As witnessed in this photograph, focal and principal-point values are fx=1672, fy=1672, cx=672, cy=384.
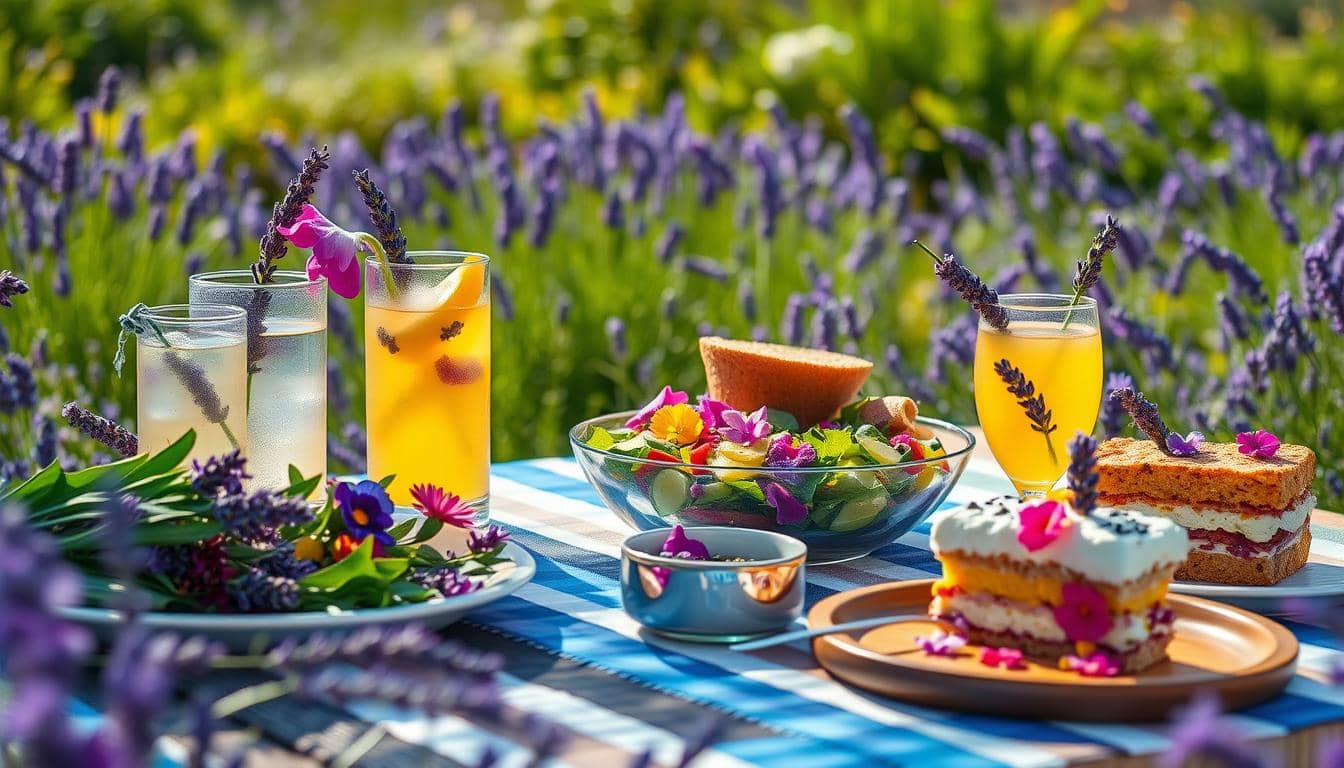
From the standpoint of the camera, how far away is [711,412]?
2.06 meters

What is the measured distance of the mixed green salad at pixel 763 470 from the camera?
185cm

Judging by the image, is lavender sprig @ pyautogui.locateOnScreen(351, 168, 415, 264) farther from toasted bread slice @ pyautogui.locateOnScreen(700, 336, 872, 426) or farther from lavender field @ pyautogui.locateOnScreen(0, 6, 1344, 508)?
→ lavender field @ pyautogui.locateOnScreen(0, 6, 1344, 508)

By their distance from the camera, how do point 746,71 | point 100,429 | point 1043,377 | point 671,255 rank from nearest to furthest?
point 100,429
point 1043,377
point 671,255
point 746,71

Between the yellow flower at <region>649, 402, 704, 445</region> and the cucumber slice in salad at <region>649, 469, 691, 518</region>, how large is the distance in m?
0.10

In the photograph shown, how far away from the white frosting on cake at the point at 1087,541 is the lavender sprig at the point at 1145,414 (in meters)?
0.34

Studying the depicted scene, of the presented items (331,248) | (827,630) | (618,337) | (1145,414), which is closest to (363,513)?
(331,248)

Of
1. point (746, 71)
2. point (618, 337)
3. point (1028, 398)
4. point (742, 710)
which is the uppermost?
point (746, 71)

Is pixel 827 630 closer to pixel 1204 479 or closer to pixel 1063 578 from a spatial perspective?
pixel 1063 578

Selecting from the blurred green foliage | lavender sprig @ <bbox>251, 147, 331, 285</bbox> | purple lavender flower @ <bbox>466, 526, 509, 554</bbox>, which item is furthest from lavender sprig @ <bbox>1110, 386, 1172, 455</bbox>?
the blurred green foliage

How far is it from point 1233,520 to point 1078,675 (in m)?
0.47

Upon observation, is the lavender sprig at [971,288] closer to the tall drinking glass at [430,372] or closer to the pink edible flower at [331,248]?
the tall drinking glass at [430,372]

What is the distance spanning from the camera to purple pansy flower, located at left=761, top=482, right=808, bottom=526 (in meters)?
1.84

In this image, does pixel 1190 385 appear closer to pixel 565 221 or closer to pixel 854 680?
pixel 565 221

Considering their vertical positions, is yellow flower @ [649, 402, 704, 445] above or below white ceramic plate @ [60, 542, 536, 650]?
above
